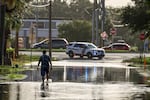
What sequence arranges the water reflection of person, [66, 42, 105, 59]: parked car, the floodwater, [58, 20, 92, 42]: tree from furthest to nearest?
[58, 20, 92, 42]: tree < [66, 42, 105, 59]: parked car < the water reflection of person < the floodwater

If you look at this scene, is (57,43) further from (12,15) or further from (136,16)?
(12,15)

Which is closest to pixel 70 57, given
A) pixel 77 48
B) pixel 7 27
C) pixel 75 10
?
pixel 77 48

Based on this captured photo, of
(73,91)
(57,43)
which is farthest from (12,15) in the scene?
(57,43)

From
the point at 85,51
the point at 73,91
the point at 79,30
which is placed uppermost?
the point at 79,30

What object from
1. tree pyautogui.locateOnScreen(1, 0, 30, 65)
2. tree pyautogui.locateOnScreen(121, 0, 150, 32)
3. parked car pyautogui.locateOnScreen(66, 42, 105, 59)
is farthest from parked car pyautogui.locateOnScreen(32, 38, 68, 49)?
tree pyautogui.locateOnScreen(1, 0, 30, 65)

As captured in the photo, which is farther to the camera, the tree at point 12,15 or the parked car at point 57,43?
the parked car at point 57,43

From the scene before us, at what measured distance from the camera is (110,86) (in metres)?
25.8

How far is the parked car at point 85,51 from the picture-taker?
197 feet

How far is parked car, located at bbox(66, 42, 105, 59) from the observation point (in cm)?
6000

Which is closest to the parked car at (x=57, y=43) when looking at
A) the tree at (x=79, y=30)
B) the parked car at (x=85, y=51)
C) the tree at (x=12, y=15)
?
the tree at (x=79, y=30)

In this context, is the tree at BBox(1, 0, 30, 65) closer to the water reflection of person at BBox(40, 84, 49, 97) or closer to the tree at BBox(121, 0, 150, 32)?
the tree at BBox(121, 0, 150, 32)

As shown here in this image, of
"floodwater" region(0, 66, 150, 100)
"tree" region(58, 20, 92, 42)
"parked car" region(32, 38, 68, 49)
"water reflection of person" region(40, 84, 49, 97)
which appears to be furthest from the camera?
"tree" region(58, 20, 92, 42)

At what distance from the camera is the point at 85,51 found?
2409 inches

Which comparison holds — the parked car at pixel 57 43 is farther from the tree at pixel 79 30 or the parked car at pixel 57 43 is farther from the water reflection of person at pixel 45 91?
the water reflection of person at pixel 45 91
